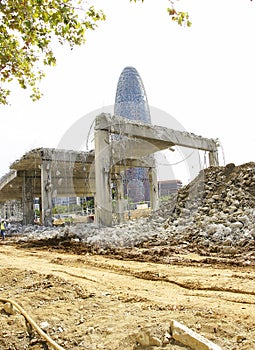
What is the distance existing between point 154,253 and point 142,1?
16.9ft

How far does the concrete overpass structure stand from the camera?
41.2 feet

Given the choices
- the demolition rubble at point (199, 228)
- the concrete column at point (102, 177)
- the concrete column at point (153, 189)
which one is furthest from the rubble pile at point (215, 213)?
the concrete column at point (153, 189)

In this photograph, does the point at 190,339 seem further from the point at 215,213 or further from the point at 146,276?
the point at 215,213

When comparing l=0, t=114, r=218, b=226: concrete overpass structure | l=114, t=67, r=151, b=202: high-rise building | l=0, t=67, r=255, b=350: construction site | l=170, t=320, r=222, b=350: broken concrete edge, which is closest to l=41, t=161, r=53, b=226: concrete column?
l=0, t=114, r=218, b=226: concrete overpass structure

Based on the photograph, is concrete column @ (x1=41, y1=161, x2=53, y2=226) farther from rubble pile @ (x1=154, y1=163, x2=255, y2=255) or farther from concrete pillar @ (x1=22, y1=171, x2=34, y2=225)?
rubble pile @ (x1=154, y1=163, x2=255, y2=255)

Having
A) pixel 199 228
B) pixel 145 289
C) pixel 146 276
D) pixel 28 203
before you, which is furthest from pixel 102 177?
pixel 28 203

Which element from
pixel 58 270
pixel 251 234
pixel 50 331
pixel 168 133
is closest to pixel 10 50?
pixel 58 270

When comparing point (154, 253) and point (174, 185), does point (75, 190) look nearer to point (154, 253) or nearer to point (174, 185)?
point (154, 253)

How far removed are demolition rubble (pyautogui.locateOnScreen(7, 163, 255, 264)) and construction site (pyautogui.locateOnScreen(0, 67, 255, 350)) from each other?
0.03 meters

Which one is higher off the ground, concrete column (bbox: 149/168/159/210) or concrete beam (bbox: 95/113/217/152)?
concrete beam (bbox: 95/113/217/152)

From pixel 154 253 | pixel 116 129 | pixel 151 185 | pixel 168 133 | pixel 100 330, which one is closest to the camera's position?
pixel 100 330

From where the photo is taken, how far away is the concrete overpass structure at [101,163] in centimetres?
1255

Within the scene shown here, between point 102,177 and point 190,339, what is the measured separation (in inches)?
412

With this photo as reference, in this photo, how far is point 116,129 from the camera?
1283 cm
